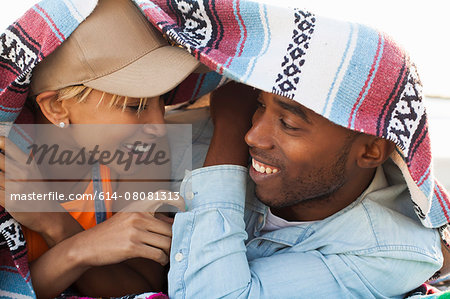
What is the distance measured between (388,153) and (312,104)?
10.9 inches

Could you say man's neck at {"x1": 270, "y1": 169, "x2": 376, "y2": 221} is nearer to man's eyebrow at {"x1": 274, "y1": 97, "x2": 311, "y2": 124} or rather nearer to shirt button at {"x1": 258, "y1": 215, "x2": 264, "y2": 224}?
shirt button at {"x1": 258, "y1": 215, "x2": 264, "y2": 224}

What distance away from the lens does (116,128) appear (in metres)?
1.39

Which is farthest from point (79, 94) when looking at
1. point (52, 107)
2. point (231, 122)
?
point (231, 122)

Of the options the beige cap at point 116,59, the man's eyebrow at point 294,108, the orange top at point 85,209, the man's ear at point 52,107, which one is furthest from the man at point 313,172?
the man's ear at point 52,107

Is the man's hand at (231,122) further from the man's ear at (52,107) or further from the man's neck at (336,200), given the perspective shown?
the man's ear at (52,107)

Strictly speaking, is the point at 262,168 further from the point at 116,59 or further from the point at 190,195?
the point at 116,59

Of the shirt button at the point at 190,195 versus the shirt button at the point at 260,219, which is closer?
the shirt button at the point at 190,195

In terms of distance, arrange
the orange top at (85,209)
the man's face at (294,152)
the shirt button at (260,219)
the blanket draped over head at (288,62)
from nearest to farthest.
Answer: the blanket draped over head at (288,62), the man's face at (294,152), the orange top at (85,209), the shirt button at (260,219)

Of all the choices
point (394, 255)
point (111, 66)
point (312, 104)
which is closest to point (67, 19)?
point (111, 66)

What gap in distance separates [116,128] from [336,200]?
2.00ft

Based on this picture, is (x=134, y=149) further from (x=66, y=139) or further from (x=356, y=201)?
(x=356, y=201)

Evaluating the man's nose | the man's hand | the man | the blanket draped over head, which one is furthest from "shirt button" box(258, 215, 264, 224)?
the blanket draped over head

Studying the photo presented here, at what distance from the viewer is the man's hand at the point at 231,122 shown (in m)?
1.40

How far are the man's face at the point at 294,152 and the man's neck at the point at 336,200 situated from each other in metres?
0.03
